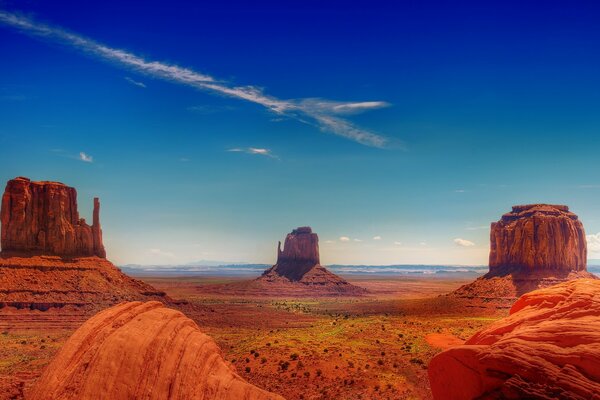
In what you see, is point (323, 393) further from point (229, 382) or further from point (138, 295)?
point (138, 295)

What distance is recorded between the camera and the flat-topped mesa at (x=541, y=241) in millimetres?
84938

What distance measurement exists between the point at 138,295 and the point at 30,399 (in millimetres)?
72807

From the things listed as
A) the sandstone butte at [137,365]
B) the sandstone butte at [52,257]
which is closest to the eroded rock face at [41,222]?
the sandstone butte at [52,257]

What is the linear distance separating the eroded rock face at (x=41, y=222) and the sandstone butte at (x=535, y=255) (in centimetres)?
8051

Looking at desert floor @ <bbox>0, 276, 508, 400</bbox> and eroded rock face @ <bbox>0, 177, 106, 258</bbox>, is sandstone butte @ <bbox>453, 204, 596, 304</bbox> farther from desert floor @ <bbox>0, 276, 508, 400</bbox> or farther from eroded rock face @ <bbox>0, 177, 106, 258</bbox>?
eroded rock face @ <bbox>0, 177, 106, 258</bbox>

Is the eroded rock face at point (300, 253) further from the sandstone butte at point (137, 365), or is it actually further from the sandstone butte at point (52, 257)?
the sandstone butte at point (137, 365)

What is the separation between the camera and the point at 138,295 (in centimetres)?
8044

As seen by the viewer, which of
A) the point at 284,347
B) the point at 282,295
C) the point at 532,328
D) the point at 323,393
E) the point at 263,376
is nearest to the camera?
the point at 532,328

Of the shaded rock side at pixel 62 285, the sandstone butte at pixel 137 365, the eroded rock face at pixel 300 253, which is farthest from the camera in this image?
the eroded rock face at pixel 300 253

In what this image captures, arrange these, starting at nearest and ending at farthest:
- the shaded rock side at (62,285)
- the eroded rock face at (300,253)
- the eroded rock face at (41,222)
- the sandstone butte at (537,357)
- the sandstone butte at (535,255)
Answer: the sandstone butte at (537,357) < the shaded rock side at (62,285) < the eroded rock face at (41,222) < the sandstone butte at (535,255) < the eroded rock face at (300,253)

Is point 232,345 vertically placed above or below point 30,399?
below

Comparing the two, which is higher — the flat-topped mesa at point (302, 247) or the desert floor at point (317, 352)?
the flat-topped mesa at point (302, 247)

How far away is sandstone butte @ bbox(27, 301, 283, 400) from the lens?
487 inches

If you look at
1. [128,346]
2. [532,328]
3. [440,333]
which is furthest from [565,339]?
[440,333]
